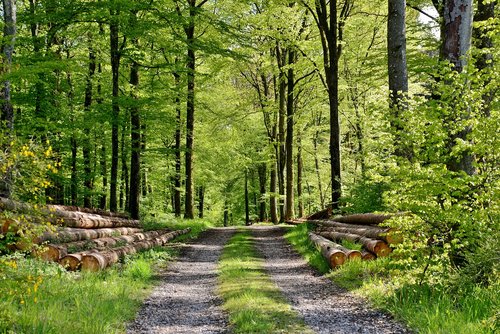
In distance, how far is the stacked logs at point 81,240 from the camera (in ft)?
28.0

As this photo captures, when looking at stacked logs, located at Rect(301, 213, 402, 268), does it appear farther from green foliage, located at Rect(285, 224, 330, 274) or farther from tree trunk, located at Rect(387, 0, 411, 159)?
tree trunk, located at Rect(387, 0, 411, 159)

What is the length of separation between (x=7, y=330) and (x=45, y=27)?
69.0 ft

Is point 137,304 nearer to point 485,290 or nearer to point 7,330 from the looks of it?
point 7,330

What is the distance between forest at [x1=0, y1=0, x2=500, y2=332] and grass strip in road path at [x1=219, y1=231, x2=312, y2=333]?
2.06 metres

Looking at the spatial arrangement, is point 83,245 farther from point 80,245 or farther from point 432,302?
point 432,302

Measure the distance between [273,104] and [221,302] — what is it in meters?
22.0

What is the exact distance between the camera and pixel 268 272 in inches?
406

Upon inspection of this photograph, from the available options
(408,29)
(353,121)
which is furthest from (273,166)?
(408,29)

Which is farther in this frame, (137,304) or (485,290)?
(137,304)

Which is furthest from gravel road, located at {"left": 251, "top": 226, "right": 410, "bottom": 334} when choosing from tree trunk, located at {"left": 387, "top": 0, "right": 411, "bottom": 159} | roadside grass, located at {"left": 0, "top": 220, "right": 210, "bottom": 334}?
tree trunk, located at {"left": 387, "top": 0, "right": 411, "bottom": 159}

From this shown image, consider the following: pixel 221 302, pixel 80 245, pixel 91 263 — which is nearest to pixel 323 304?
pixel 221 302

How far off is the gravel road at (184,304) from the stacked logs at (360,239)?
9.30 ft

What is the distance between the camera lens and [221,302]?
7.43 metres

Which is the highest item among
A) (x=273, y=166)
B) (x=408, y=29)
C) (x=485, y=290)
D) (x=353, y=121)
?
(x=408, y=29)
